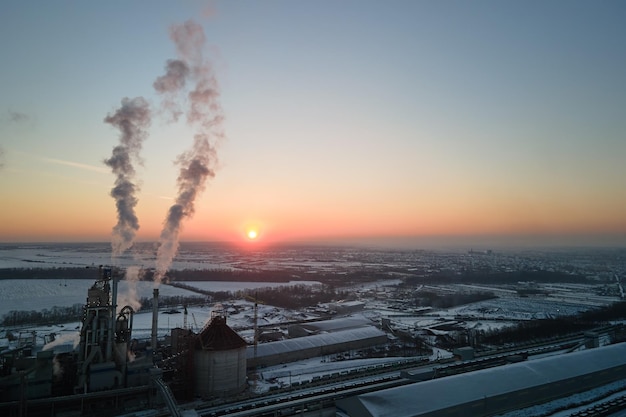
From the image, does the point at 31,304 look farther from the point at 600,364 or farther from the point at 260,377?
the point at 600,364

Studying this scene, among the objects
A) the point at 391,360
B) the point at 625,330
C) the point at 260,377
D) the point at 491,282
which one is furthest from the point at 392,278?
the point at 260,377

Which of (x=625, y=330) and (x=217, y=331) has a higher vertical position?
(x=217, y=331)

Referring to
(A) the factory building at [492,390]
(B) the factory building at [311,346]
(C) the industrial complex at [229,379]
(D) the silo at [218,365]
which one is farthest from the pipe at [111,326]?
(A) the factory building at [492,390]

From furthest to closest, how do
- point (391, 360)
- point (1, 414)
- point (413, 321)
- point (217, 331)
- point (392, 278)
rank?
point (392, 278)
point (413, 321)
point (391, 360)
point (217, 331)
point (1, 414)

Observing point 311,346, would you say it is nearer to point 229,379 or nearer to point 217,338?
point 229,379

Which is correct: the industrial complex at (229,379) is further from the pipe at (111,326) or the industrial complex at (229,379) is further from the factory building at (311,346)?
the factory building at (311,346)

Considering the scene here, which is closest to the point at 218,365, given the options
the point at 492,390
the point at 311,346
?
the point at 311,346
